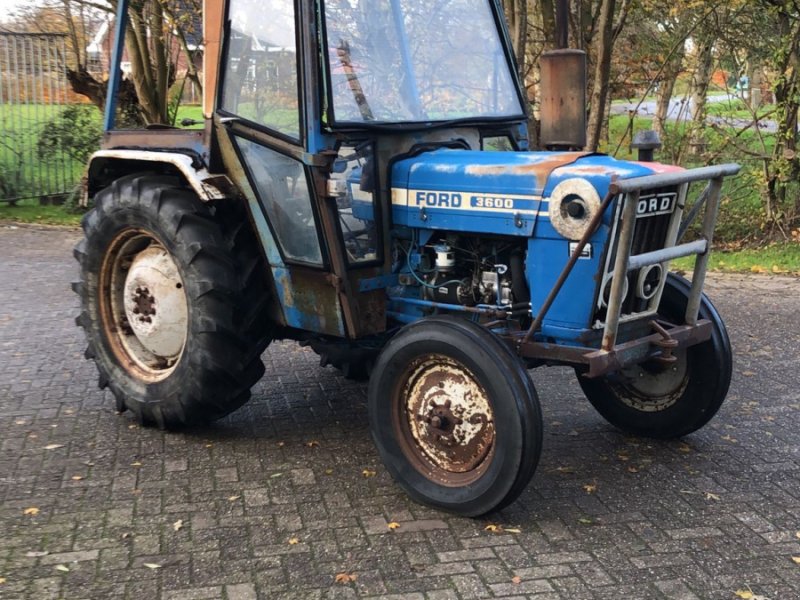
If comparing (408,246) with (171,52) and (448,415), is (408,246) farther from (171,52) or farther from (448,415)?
(171,52)

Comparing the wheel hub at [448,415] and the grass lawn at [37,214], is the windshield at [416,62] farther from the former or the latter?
the grass lawn at [37,214]

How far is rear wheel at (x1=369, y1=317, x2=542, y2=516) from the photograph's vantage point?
13.2 feet

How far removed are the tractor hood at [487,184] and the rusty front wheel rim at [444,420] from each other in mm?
723

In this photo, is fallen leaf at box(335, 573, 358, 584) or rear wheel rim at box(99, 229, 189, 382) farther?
rear wheel rim at box(99, 229, 189, 382)

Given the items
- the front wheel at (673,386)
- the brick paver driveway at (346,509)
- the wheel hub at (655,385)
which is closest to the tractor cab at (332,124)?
the brick paver driveway at (346,509)

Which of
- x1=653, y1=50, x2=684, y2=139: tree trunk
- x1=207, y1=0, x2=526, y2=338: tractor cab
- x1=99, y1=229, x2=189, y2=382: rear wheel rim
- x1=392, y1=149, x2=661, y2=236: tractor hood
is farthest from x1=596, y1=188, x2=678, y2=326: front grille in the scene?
x1=653, y1=50, x2=684, y2=139: tree trunk

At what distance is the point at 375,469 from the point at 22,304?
207 inches

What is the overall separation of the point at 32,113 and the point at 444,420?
38.4 ft

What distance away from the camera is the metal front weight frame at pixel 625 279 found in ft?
13.1

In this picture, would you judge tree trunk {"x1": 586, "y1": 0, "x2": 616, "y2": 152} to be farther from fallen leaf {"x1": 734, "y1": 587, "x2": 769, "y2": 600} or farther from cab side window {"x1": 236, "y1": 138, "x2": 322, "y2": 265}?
fallen leaf {"x1": 734, "y1": 587, "x2": 769, "y2": 600}

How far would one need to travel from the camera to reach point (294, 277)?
16.2ft

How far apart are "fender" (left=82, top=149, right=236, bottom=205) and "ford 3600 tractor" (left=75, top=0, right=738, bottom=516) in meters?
0.02

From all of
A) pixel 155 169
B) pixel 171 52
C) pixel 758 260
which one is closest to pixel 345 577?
pixel 155 169

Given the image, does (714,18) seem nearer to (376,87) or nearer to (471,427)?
(376,87)
